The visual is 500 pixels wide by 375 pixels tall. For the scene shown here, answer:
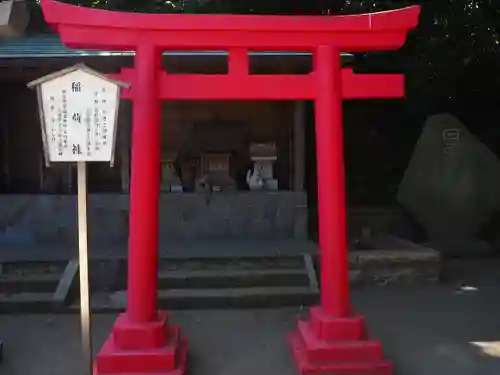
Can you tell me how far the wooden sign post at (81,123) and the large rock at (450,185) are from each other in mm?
7257

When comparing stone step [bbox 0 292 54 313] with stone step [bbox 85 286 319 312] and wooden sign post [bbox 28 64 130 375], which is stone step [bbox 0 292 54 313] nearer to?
stone step [bbox 85 286 319 312]

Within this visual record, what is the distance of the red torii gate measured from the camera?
488cm

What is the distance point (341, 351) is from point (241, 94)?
2.25 meters

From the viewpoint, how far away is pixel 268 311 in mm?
6984

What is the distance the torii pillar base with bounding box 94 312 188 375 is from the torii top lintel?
7.57ft

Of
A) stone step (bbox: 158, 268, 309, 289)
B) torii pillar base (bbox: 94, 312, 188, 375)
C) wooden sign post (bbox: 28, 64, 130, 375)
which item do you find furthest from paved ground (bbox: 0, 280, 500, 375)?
wooden sign post (bbox: 28, 64, 130, 375)

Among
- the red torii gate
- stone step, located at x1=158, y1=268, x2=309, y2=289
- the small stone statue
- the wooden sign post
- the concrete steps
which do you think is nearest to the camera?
the wooden sign post

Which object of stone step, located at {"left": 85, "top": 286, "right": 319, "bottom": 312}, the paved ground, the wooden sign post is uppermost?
the wooden sign post

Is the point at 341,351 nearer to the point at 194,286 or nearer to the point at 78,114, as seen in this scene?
the point at 78,114

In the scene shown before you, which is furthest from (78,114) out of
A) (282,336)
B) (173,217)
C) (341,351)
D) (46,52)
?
(173,217)

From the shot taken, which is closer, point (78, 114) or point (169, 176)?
point (78, 114)

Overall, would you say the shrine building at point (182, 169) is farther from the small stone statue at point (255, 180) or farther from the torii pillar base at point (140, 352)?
the torii pillar base at point (140, 352)

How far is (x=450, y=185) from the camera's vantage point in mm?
10273

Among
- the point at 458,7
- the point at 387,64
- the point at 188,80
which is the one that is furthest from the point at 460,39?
the point at 188,80
